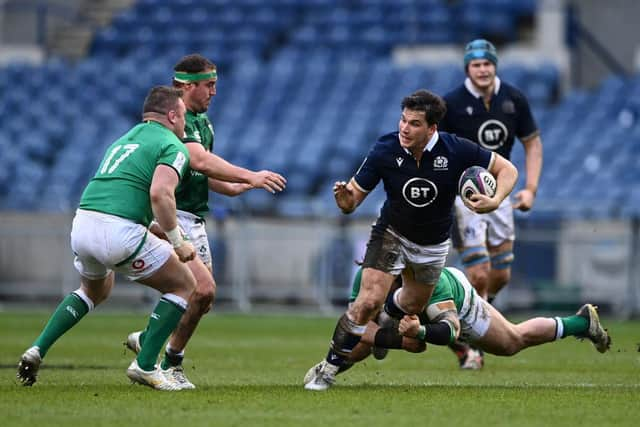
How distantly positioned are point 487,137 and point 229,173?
3.49m

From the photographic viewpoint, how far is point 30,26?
30.9 m

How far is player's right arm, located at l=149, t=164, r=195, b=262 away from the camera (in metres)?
8.48

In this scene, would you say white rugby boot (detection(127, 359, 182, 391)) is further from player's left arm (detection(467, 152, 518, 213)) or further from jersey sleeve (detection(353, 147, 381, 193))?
player's left arm (detection(467, 152, 518, 213))

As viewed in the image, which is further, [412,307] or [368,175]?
[412,307]

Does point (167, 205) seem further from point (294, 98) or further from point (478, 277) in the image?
point (294, 98)

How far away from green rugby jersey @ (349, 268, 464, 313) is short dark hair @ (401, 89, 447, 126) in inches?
49.7

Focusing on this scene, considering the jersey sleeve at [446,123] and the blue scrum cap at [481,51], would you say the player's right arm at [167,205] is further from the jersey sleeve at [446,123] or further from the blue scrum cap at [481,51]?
the blue scrum cap at [481,51]

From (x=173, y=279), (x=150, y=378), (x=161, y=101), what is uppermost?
(x=161, y=101)

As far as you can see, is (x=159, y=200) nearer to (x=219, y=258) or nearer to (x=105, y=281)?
(x=105, y=281)

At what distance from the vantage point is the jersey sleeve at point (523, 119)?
12.0m

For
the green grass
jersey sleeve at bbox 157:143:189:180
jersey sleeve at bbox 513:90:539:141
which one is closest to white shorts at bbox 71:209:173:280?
jersey sleeve at bbox 157:143:189:180

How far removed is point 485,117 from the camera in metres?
11.9

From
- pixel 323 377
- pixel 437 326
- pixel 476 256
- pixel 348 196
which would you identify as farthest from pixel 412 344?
pixel 476 256

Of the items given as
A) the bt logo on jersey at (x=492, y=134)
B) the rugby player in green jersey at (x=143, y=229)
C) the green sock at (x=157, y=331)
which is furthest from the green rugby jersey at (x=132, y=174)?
the bt logo on jersey at (x=492, y=134)
